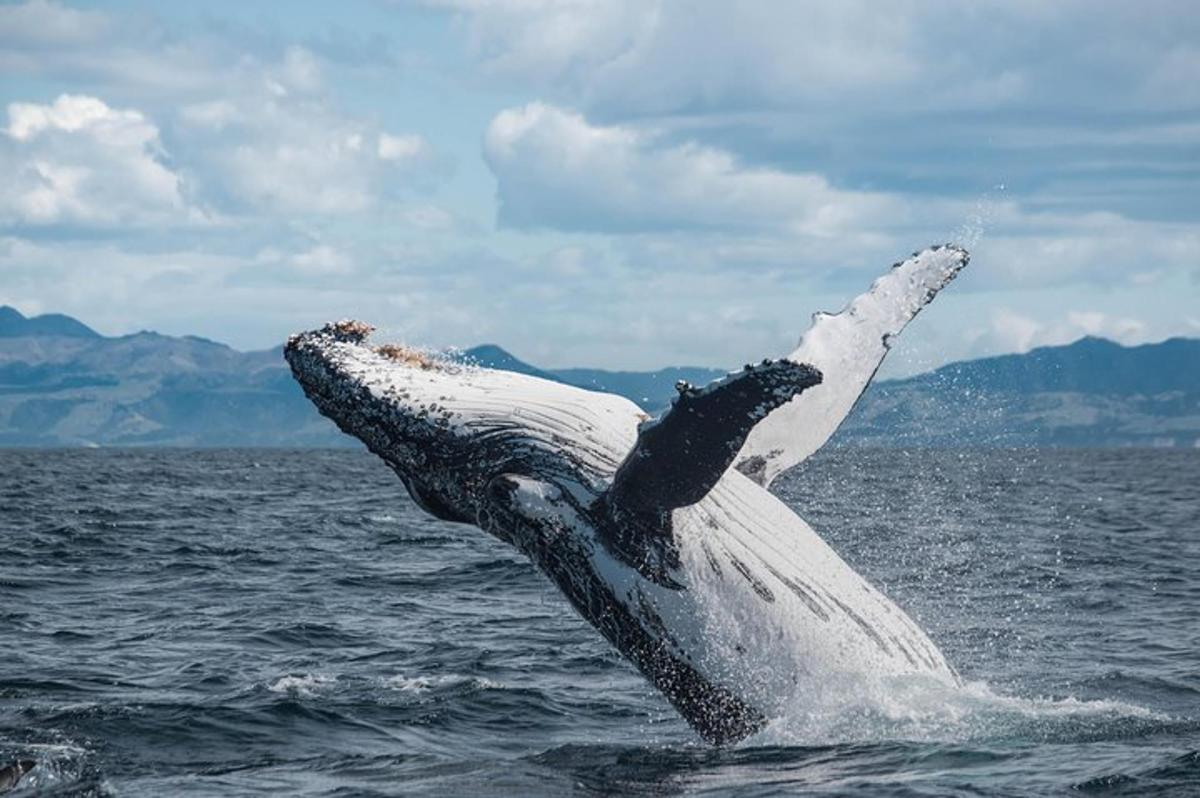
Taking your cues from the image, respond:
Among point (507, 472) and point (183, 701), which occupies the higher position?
point (507, 472)

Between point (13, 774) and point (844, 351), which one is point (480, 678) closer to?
point (13, 774)

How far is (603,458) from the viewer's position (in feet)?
29.0

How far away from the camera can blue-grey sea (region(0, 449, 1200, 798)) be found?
27.8 feet

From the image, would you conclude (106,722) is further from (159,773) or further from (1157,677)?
(1157,677)

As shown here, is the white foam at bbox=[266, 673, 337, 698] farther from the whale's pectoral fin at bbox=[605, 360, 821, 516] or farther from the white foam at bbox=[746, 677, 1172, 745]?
the whale's pectoral fin at bbox=[605, 360, 821, 516]

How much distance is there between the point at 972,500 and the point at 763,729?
35108mm

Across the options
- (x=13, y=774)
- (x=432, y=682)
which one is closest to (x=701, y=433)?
(x=13, y=774)

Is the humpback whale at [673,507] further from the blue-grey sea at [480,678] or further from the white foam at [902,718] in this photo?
the blue-grey sea at [480,678]

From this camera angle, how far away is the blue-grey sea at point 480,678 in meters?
8.48

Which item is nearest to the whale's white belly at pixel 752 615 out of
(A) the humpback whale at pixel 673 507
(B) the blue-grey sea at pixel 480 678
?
(A) the humpback whale at pixel 673 507

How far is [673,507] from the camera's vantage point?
8.28m

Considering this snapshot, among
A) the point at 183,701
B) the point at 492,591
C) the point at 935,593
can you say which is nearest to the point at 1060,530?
the point at 935,593

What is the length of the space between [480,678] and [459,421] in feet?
12.1

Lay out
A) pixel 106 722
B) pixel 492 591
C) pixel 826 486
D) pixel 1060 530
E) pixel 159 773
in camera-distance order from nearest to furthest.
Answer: pixel 159 773
pixel 106 722
pixel 492 591
pixel 1060 530
pixel 826 486
